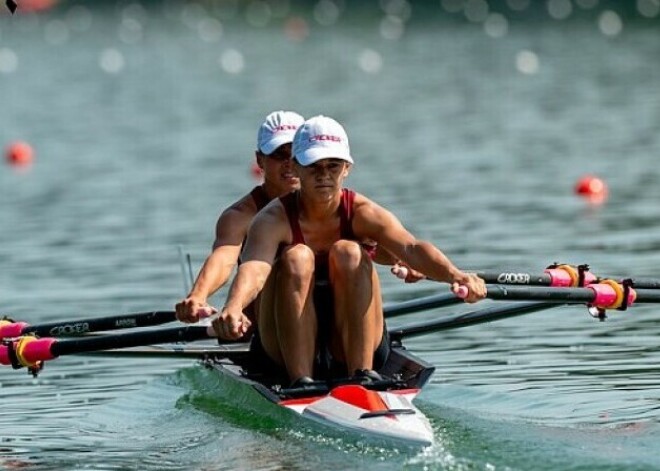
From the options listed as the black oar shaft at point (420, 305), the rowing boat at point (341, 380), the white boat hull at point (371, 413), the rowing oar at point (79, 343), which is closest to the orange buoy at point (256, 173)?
the rowing boat at point (341, 380)

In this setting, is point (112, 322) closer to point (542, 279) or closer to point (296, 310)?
point (296, 310)

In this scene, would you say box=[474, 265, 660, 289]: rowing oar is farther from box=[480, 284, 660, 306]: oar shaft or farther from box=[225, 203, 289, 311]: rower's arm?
box=[225, 203, 289, 311]: rower's arm

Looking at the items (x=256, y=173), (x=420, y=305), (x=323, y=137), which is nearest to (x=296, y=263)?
(x=323, y=137)

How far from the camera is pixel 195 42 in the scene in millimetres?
58656

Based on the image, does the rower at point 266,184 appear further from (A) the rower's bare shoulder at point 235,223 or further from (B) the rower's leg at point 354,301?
(B) the rower's leg at point 354,301

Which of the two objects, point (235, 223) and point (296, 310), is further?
point (235, 223)

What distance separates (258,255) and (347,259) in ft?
1.61

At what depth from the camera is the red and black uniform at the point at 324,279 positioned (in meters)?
9.24

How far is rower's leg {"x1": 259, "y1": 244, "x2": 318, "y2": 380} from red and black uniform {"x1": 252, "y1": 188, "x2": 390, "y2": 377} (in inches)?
5.7

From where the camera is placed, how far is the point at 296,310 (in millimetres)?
9023

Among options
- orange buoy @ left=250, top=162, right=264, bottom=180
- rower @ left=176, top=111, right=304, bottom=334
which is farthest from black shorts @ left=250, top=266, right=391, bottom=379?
Answer: orange buoy @ left=250, top=162, right=264, bottom=180

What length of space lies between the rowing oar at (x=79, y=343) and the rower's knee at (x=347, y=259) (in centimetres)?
77

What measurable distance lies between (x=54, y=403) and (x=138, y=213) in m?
9.10

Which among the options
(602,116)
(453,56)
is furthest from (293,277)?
(453,56)
